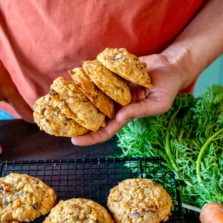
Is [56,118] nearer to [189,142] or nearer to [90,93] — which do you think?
[90,93]

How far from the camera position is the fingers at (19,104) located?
214cm

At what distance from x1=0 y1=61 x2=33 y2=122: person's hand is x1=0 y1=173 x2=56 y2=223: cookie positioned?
0.50 meters

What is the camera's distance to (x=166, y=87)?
1826mm

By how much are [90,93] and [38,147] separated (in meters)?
0.57

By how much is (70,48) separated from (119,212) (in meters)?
0.81

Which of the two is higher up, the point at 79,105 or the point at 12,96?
the point at 12,96

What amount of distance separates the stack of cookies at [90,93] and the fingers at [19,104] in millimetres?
434

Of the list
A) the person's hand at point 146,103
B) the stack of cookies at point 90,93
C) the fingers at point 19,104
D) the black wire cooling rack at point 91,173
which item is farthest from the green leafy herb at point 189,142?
the fingers at point 19,104

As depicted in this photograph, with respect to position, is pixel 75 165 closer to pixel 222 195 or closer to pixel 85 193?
pixel 85 193

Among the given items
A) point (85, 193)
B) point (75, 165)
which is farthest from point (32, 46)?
point (85, 193)

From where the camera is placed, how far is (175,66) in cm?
197

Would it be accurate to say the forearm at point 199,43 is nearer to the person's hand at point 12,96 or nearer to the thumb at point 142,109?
the thumb at point 142,109

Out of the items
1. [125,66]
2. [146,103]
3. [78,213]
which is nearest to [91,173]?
[78,213]

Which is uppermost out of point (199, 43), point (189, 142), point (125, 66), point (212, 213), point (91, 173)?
point (199, 43)
